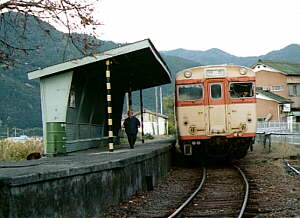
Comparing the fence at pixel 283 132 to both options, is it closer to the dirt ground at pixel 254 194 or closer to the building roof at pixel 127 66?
the dirt ground at pixel 254 194

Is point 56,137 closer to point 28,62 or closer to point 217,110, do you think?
point 217,110

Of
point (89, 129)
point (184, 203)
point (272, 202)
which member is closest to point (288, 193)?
point (272, 202)

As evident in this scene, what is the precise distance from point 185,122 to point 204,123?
0.62 meters

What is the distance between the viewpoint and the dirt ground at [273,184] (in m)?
9.90

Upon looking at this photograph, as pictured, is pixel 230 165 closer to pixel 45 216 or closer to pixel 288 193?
pixel 288 193

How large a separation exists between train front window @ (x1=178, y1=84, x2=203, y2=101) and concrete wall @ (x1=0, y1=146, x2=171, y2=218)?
5526 millimetres

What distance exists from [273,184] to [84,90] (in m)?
7.69

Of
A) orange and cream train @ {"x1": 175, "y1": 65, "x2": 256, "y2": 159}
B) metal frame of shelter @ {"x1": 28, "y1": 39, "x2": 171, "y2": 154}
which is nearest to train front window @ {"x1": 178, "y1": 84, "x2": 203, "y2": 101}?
orange and cream train @ {"x1": 175, "y1": 65, "x2": 256, "y2": 159}

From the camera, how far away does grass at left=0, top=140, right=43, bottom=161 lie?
17.6 metres

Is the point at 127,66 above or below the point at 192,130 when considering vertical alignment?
above

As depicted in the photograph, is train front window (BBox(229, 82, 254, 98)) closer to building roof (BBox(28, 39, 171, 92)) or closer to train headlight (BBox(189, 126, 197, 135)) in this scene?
train headlight (BBox(189, 126, 197, 135))

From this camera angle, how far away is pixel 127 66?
63.5 feet

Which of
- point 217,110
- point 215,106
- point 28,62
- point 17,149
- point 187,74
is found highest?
point 187,74

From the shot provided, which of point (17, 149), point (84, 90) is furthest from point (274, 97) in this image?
point (17, 149)
